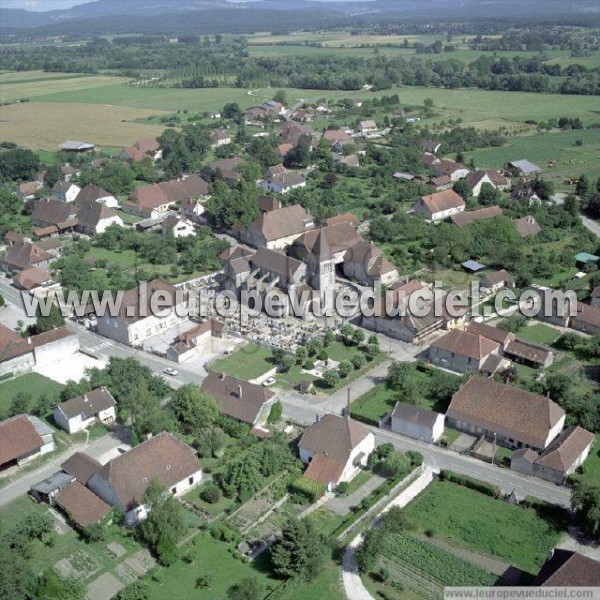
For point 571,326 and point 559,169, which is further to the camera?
point 559,169

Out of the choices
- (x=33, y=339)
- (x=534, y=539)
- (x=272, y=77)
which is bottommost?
(x=534, y=539)

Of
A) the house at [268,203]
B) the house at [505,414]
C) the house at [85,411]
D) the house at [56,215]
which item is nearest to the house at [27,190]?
the house at [56,215]

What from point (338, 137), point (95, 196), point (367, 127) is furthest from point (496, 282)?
point (367, 127)

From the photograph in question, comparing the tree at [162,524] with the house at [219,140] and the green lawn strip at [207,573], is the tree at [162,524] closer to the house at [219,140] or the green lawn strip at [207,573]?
the green lawn strip at [207,573]

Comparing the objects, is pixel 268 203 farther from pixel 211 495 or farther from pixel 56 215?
pixel 211 495

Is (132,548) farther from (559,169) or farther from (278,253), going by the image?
(559,169)

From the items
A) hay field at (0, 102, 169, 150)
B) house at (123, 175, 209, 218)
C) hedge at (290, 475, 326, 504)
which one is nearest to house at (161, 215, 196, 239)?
house at (123, 175, 209, 218)

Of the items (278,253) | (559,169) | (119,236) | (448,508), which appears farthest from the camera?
(559,169)

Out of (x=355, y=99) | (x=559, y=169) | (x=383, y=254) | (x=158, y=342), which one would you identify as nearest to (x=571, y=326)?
(x=383, y=254)
